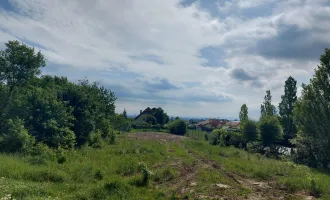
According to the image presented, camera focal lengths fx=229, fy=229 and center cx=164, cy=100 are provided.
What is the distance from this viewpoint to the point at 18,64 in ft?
53.1

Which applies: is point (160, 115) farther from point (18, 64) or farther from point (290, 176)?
point (290, 176)

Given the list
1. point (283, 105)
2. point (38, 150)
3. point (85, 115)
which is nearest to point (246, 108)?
point (283, 105)

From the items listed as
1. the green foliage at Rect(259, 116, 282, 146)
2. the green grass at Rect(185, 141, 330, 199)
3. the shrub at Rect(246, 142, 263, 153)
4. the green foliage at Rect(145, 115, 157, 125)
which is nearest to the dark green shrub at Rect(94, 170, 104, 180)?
the green grass at Rect(185, 141, 330, 199)

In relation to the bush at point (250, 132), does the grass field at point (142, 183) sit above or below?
below

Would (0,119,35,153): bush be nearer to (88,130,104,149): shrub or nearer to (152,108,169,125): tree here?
(88,130,104,149): shrub

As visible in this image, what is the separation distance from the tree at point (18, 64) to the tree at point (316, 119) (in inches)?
758

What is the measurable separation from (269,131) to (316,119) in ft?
31.1

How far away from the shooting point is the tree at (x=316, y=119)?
1471 cm

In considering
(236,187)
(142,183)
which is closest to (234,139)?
(236,187)

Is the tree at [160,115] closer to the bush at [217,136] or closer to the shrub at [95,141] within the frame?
the bush at [217,136]

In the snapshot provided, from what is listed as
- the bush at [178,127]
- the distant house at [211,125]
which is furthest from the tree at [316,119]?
the distant house at [211,125]

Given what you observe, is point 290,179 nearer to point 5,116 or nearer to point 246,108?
point 5,116

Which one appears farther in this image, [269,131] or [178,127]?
[178,127]

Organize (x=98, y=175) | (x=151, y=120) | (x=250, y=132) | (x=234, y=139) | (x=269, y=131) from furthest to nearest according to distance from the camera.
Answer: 1. (x=151, y=120)
2. (x=234, y=139)
3. (x=250, y=132)
4. (x=269, y=131)
5. (x=98, y=175)
